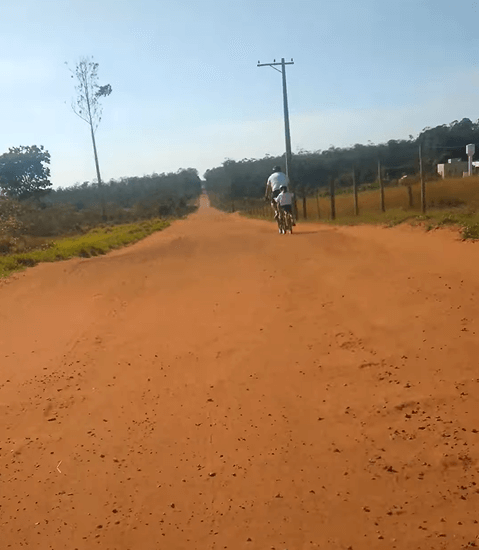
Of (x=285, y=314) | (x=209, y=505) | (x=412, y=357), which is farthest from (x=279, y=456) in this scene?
(x=285, y=314)

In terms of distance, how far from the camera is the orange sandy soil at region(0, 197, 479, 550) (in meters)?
3.16

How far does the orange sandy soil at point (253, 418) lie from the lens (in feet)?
10.4

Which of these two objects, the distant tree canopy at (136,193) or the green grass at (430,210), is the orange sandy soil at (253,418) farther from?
the distant tree canopy at (136,193)

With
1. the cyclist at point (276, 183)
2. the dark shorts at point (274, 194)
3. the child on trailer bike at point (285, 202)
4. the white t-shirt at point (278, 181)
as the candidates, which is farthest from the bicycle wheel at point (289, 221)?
the white t-shirt at point (278, 181)

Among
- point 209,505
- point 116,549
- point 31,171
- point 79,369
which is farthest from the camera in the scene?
point 31,171

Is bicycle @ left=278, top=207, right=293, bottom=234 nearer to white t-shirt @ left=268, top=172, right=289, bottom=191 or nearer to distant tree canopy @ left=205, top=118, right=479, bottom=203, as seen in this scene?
white t-shirt @ left=268, top=172, right=289, bottom=191

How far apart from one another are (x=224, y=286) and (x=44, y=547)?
5676 millimetres

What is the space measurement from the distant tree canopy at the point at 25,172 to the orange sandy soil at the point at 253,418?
146 feet

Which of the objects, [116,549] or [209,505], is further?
[209,505]

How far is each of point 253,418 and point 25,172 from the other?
50.1 metres

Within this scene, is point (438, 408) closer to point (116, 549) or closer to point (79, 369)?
point (116, 549)

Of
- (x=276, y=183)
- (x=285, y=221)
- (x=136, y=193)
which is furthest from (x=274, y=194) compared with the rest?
(x=136, y=193)

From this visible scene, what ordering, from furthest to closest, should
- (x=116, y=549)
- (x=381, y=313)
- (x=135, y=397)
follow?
(x=381, y=313) → (x=135, y=397) → (x=116, y=549)

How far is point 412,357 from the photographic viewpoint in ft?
16.4
